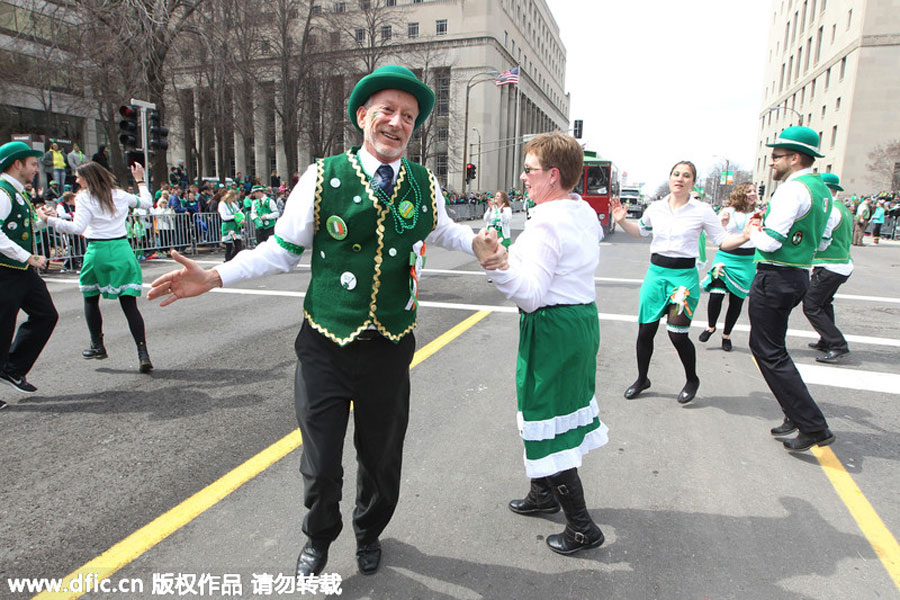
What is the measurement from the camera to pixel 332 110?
3800 centimetres

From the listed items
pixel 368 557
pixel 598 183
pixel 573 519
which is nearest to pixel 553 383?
pixel 573 519

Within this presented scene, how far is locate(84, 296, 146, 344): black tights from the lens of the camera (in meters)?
5.21

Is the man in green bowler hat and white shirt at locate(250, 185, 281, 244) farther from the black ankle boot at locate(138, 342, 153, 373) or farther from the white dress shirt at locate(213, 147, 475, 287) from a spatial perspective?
the white dress shirt at locate(213, 147, 475, 287)

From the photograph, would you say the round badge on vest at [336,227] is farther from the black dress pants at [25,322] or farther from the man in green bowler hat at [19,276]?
the black dress pants at [25,322]

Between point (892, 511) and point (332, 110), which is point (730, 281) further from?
point (332, 110)

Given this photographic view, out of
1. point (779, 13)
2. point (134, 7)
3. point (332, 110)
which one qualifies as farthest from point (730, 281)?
point (779, 13)

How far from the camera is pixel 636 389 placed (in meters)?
4.63

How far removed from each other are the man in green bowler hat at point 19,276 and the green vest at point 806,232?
5.30m

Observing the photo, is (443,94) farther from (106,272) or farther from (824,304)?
(106,272)

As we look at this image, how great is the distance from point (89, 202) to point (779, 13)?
81.3 meters

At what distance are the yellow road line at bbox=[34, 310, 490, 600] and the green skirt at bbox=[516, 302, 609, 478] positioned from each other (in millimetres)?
1708

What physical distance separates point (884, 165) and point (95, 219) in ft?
173

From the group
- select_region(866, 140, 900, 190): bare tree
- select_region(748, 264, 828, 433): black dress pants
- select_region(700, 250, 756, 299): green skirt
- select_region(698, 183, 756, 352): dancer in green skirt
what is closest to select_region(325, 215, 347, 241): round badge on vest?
select_region(748, 264, 828, 433): black dress pants

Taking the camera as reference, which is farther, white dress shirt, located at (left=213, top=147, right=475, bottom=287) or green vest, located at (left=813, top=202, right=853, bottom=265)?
green vest, located at (left=813, top=202, right=853, bottom=265)
